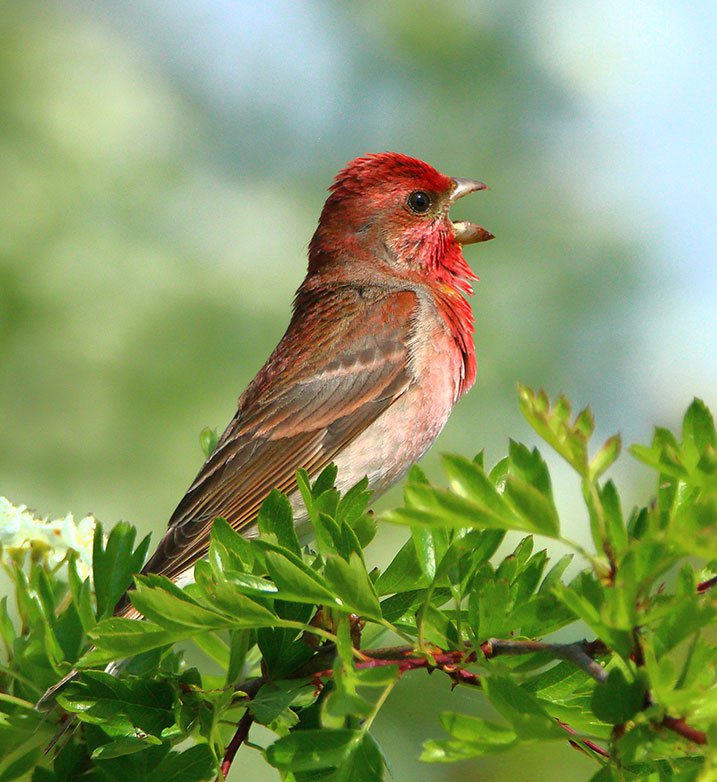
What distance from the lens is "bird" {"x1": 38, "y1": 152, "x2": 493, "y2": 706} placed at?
→ 444 cm

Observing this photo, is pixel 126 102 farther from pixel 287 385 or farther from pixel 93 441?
pixel 287 385

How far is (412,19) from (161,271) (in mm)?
2526

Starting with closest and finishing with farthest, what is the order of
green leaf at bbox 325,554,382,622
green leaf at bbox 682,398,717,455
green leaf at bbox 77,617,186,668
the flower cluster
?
green leaf at bbox 682,398,717,455 < green leaf at bbox 325,554,382,622 < green leaf at bbox 77,617,186,668 < the flower cluster

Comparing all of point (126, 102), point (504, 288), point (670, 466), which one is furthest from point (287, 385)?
point (670, 466)

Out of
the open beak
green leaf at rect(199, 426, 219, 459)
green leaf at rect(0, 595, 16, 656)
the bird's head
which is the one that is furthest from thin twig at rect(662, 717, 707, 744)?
the open beak

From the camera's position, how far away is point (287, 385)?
15.3 feet

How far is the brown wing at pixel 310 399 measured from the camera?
14.4ft

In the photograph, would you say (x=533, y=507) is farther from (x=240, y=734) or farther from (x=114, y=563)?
(x=114, y=563)

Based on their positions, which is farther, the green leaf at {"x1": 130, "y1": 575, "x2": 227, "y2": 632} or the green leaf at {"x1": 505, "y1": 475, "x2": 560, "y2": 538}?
the green leaf at {"x1": 130, "y1": 575, "x2": 227, "y2": 632}

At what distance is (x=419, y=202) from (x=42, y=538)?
10.1 feet

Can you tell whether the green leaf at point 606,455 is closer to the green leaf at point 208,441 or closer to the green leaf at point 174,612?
the green leaf at point 174,612

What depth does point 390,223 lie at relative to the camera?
208 inches

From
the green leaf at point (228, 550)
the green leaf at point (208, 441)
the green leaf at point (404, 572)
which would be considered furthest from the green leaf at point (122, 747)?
the green leaf at point (208, 441)

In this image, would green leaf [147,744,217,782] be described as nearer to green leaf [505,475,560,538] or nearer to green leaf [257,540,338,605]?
green leaf [257,540,338,605]
